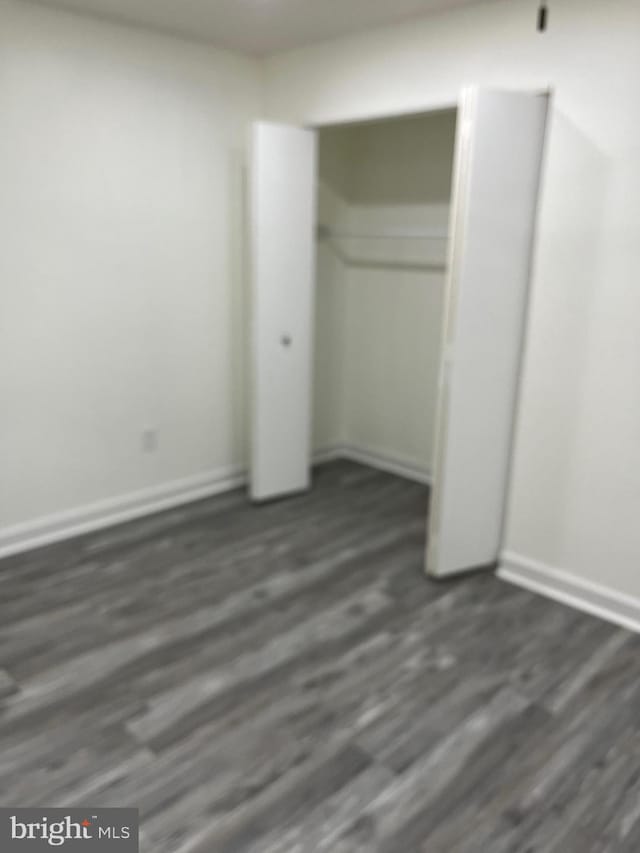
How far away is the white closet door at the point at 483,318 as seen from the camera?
269 cm

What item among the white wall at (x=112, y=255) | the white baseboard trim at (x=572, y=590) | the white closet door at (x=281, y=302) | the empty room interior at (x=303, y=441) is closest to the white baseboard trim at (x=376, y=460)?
the empty room interior at (x=303, y=441)

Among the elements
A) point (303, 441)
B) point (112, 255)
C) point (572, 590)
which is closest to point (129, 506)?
point (303, 441)

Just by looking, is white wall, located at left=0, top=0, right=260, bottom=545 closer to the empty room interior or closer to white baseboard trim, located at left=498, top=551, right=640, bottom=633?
the empty room interior

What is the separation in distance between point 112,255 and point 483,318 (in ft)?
6.01

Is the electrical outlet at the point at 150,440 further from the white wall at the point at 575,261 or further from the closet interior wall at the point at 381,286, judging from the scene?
the white wall at the point at 575,261

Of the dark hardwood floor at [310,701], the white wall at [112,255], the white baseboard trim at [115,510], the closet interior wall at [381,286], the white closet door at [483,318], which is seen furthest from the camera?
the closet interior wall at [381,286]

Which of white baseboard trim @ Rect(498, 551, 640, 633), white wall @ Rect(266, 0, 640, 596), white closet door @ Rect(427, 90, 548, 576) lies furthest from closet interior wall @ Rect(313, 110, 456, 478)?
white baseboard trim @ Rect(498, 551, 640, 633)

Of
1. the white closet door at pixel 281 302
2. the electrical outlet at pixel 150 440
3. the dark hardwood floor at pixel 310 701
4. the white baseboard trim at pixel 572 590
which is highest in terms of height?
the white closet door at pixel 281 302

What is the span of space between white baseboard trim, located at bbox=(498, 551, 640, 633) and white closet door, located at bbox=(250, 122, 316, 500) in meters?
1.41

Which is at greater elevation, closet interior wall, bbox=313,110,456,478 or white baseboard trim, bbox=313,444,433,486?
closet interior wall, bbox=313,110,456,478

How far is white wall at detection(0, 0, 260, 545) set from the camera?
10.0 feet

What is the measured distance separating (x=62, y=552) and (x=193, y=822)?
Result: 1.80 m

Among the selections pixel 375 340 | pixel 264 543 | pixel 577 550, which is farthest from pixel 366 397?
pixel 577 550

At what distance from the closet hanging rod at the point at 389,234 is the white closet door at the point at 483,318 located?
101 centimetres
